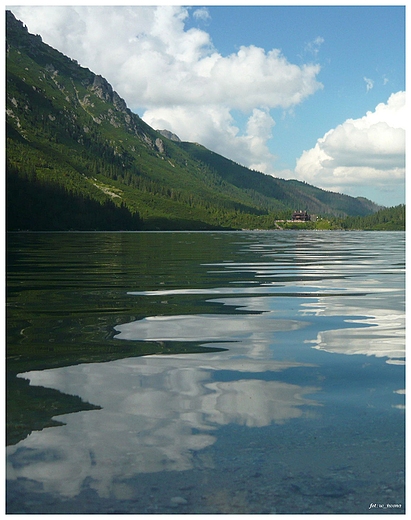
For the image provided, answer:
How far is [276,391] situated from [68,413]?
11.9 feet

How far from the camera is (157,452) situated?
22.8 feet

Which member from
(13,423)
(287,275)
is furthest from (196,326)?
(287,275)

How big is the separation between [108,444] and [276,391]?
351 cm

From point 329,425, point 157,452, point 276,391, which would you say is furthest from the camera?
point 276,391

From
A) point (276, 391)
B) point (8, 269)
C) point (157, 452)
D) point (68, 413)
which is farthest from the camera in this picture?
point (8, 269)

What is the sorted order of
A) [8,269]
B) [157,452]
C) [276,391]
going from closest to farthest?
[157,452]
[276,391]
[8,269]

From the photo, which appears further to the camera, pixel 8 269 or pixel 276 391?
pixel 8 269

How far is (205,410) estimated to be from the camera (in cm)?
863

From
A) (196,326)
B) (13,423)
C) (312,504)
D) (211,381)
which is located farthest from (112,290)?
(312,504)

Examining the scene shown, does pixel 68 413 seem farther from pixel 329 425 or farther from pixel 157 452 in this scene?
pixel 329 425

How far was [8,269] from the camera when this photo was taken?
35.4 metres

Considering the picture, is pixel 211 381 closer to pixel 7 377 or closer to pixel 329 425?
pixel 329 425

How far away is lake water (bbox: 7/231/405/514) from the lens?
19.6 feet

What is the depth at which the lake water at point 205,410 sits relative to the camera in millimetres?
5961
